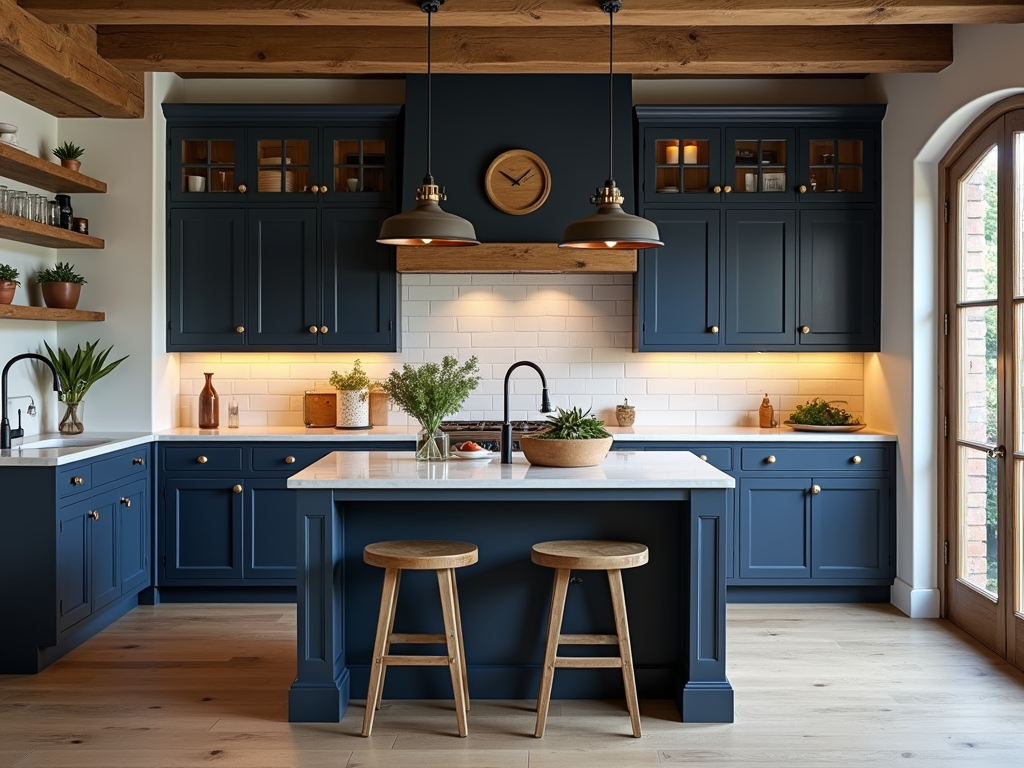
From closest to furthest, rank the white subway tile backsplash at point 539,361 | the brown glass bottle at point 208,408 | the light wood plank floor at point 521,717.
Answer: the light wood plank floor at point 521,717, the brown glass bottle at point 208,408, the white subway tile backsplash at point 539,361

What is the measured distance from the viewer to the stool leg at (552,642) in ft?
11.9

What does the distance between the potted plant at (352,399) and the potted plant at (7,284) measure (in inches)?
69.0

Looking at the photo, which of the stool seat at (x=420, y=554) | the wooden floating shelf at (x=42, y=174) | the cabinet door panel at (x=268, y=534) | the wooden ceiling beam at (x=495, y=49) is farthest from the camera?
the cabinet door panel at (x=268, y=534)

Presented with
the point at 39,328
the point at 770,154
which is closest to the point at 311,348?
the point at 39,328

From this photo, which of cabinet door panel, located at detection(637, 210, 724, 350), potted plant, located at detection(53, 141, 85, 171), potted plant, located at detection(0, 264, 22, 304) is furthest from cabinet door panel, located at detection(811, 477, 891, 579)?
potted plant, located at detection(53, 141, 85, 171)

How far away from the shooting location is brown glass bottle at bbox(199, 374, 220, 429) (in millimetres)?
5945

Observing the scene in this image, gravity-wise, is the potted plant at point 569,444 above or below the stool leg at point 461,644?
above

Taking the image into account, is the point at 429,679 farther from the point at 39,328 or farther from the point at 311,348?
the point at 39,328

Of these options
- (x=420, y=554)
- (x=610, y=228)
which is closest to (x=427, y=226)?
(x=610, y=228)

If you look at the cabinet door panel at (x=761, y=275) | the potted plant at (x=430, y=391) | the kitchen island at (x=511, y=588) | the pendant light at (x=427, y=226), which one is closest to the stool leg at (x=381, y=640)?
the kitchen island at (x=511, y=588)

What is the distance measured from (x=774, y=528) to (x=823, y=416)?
74 cm

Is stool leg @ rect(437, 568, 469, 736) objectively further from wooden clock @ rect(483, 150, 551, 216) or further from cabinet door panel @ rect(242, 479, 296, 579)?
wooden clock @ rect(483, 150, 551, 216)

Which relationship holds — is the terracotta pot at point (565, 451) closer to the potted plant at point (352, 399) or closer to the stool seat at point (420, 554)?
the stool seat at point (420, 554)

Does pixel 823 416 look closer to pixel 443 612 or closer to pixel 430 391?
pixel 430 391
